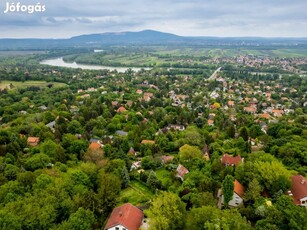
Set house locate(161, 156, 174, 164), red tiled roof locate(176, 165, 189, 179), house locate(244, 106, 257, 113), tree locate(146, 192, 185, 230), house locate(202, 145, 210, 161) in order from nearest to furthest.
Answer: tree locate(146, 192, 185, 230), red tiled roof locate(176, 165, 189, 179), house locate(202, 145, 210, 161), house locate(161, 156, 174, 164), house locate(244, 106, 257, 113)

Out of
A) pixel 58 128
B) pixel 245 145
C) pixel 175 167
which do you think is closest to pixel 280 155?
pixel 245 145

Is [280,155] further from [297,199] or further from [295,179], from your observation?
[297,199]

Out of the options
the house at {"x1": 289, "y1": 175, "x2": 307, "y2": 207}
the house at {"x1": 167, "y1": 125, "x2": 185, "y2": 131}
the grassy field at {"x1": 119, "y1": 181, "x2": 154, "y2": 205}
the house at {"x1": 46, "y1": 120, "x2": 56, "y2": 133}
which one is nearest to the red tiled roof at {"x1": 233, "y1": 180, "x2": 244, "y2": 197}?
the house at {"x1": 289, "y1": 175, "x2": 307, "y2": 207}

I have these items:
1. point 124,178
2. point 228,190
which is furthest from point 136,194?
point 228,190

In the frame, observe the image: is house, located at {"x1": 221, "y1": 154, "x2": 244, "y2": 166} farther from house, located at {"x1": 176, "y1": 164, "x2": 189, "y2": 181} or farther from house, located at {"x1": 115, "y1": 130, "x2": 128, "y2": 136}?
house, located at {"x1": 115, "y1": 130, "x2": 128, "y2": 136}

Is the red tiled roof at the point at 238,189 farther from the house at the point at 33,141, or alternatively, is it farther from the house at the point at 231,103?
the house at the point at 231,103

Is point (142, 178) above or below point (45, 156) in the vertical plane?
below

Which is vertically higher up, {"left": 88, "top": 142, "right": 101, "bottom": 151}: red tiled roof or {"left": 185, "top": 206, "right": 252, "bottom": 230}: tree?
{"left": 185, "top": 206, "right": 252, "bottom": 230}: tree
